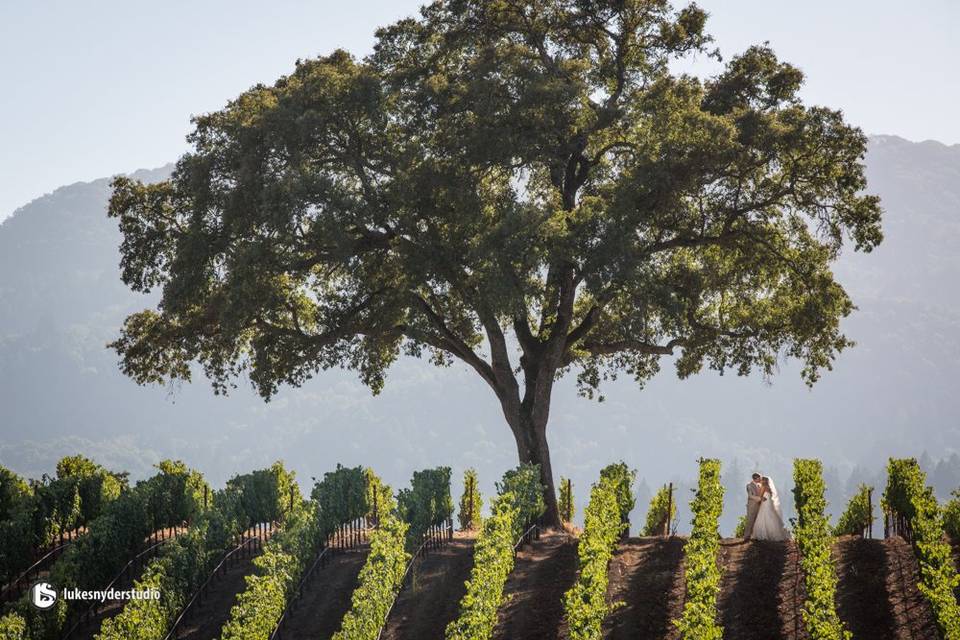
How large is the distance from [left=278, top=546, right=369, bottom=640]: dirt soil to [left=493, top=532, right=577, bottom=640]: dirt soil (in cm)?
378

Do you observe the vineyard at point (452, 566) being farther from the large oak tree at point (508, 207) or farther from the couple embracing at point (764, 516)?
the large oak tree at point (508, 207)

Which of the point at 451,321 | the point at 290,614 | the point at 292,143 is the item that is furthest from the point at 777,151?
the point at 290,614

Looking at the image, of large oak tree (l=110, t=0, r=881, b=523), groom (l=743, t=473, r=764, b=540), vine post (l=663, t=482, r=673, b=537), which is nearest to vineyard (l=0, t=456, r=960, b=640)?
vine post (l=663, t=482, r=673, b=537)

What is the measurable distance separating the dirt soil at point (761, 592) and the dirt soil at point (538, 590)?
11.4 feet

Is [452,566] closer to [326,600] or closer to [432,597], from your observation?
[432,597]

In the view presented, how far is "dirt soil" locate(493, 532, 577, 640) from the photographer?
2086cm

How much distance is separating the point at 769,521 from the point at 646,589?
180 inches

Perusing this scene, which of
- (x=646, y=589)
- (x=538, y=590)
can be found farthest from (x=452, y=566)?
(x=646, y=589)

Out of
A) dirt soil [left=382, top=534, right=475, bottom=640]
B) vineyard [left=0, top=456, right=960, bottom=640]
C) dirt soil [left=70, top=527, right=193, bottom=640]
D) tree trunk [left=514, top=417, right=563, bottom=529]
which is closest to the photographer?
vineyard [left=0, top=456, right=960, bottom=640]

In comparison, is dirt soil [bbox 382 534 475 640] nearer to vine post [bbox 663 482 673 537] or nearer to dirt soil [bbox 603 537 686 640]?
dirt soil [bbox 603 537 686 640]

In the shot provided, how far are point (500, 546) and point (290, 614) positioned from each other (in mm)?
5174

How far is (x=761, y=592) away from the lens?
2131 cm

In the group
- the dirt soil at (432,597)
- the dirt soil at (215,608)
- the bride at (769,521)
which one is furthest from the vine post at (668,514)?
the dirt soil at (215,608)

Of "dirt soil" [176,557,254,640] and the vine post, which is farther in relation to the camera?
the vine post
